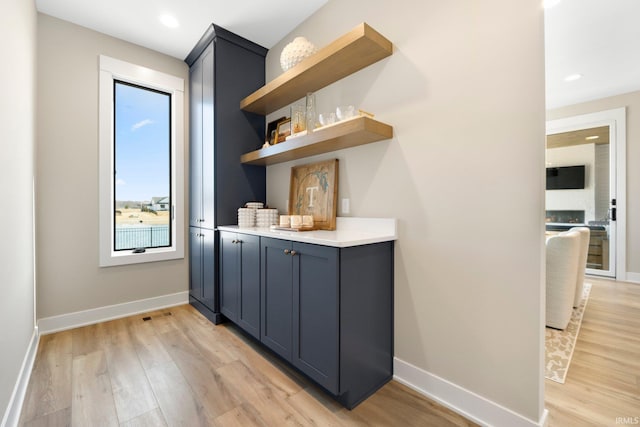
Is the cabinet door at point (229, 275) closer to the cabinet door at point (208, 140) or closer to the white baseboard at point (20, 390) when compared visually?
the cabinet door at point (208, 140)

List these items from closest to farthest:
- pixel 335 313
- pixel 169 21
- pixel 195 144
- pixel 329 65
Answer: pixel 335 313 < pixel 329 65 < pixel 169 21 < pixel 195 144

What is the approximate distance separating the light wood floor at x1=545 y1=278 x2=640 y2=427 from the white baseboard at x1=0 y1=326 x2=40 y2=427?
2.63 meters

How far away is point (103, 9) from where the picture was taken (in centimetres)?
239

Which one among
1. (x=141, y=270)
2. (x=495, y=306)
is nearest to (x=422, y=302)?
(x=495, y=306)

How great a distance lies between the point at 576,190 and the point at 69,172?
287 inches

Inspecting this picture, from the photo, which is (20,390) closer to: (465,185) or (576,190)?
(465,185)

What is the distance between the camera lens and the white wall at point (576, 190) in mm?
4652

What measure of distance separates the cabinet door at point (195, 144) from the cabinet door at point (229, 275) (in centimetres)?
63

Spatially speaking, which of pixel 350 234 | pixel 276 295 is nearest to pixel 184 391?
pixel 276 295

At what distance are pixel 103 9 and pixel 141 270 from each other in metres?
2.47

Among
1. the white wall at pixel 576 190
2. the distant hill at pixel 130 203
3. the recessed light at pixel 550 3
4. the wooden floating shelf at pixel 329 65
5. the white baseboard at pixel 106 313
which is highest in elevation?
the recessed light at pixel 550 3

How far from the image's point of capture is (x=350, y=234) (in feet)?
6.02

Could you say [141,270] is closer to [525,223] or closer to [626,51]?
[525,223]

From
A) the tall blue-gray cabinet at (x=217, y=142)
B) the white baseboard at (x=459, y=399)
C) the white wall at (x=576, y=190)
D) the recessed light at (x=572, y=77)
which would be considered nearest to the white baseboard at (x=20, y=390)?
the tall blue-gray cabinet at (x=217, y=142)
